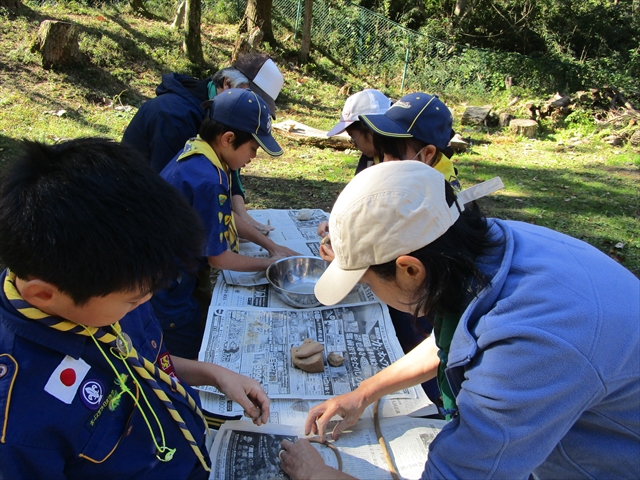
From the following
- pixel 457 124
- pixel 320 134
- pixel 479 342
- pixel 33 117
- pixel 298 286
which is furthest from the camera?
pixel 457 124

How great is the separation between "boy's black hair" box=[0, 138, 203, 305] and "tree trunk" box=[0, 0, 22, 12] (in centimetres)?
1109

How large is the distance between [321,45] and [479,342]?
1408 cm

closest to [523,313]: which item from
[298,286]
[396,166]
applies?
[396,166]

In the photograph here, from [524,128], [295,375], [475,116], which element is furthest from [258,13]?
[295,375]

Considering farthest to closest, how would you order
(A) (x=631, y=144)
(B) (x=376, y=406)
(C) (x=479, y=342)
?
(A) (x=631, y=144) < (B) (x=376, y=406) < (C) (x=479, y=342)

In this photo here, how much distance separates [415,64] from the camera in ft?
46.3

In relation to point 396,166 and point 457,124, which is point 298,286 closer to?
point 396,166

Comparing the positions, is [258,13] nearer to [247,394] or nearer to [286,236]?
[286,236]

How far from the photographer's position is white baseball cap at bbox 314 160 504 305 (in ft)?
3.74

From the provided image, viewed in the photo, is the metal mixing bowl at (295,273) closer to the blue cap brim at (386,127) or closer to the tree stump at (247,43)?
the blue cap brim at (386,127)

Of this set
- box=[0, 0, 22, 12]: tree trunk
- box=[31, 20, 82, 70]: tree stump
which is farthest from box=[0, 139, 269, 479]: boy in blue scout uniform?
box=[0, 0, 22, 12]: tree trunk

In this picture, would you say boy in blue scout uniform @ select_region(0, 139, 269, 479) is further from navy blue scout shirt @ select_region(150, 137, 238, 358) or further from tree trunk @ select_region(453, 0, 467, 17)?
tree trunk @ select_region(453, 0, 467, 17)

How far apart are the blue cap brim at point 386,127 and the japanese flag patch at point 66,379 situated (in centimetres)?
192

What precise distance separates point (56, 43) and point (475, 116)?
8.38m
